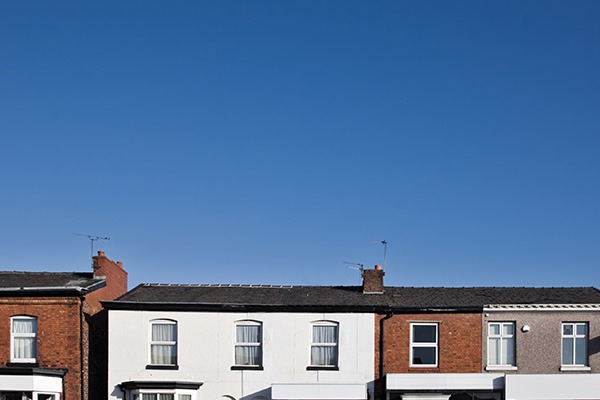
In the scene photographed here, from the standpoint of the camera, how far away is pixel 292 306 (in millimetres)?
29859

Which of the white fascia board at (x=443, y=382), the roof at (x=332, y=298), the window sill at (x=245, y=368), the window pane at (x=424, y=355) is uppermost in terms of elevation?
the roof at (x=332, y=298)

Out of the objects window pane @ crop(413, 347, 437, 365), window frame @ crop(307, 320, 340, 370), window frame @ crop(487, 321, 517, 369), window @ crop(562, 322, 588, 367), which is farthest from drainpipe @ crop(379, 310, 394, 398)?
window @ crop(562, 322, 588, 367)

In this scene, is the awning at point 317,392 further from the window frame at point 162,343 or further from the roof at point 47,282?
the roof at point 47,282

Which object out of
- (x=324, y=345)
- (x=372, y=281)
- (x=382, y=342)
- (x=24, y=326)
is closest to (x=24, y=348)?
(x=24, y=326)

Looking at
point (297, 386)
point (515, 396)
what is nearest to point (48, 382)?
point (297, 386)

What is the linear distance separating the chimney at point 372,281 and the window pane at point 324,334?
2451 millimetres

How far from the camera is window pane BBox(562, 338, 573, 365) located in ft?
98.1

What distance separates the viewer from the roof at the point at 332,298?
97.9ft

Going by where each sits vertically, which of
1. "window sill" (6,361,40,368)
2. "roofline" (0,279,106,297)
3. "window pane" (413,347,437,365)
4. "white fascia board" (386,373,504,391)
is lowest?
"white fascia board" (386,373,504,391)

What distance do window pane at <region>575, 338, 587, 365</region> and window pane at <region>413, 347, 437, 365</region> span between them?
544 centimetres

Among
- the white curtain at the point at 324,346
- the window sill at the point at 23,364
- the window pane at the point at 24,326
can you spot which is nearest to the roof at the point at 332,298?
the white curtain at the point at 324,346

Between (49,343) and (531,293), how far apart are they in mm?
19157

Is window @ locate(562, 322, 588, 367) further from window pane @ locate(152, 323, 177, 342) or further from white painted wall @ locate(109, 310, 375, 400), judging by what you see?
window pane @ locate(152, 323, 177, 342)

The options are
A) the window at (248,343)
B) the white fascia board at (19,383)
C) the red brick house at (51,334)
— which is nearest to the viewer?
the white fascia board at (19,383)
